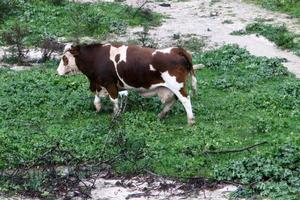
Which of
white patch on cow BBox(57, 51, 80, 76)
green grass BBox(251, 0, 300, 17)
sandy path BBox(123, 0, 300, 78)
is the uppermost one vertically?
white patch on cow BBox(57, 51, 80, 76)

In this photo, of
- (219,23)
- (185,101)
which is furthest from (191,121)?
(219,23)

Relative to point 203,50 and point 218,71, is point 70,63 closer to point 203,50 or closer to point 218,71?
point 218,71

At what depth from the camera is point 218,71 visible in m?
15.6

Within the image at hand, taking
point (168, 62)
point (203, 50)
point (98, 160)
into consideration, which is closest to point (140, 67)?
point (168, 62)

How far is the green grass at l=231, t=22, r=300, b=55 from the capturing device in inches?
691

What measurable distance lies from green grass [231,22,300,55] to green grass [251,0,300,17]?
5.96ft

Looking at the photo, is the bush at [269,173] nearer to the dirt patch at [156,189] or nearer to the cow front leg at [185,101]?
the dirt patch at [156,189]

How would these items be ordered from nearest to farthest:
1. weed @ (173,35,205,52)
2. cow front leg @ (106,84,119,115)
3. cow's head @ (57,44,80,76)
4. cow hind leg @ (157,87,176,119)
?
Result: 1. cow hind leg @ (157,87,176,119)
2. cow front leg @ (106,84,119,115)
3. cow's head @ (57,44,80,76)
4. weed @ (173,35,205,52)

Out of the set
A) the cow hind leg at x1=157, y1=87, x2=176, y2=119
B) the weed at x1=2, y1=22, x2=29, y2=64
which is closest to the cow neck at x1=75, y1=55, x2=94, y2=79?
the cow hind leg at x1=157, y1=87, x2=176, y2=119

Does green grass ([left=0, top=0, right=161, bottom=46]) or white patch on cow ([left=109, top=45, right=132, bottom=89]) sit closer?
white patch on cow ([left=109, top=45, right=132, bottom=89])

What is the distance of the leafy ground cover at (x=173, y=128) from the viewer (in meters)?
9.70

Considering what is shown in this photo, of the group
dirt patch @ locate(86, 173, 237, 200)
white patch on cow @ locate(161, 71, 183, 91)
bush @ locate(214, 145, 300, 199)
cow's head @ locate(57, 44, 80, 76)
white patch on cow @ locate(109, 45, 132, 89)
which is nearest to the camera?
bush @ locate(214, 145, 300, 199)

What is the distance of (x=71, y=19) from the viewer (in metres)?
20.4

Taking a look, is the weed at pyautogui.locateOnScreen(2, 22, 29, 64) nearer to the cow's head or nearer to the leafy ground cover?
the leafy ground cover
